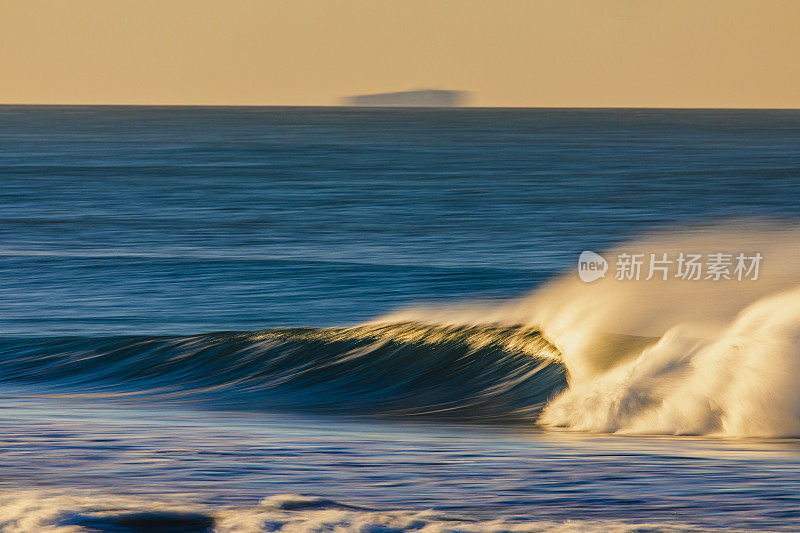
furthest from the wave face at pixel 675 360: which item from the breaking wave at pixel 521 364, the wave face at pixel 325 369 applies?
the wave face at pixel 325 369

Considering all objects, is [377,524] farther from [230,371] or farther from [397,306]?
[397,306]

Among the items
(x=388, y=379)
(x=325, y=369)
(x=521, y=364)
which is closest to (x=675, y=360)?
(x=521, y=364)

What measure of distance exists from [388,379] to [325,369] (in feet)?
3.49

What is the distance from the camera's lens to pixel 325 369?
14570 millimetres

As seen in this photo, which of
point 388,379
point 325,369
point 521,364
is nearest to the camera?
point 521,364

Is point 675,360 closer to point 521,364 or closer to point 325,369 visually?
point 521,364

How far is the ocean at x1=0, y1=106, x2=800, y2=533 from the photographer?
6.60m

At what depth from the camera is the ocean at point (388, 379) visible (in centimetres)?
660

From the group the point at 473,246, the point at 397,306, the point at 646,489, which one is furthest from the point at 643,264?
the point at 646,489

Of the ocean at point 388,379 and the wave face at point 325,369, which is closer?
the ocean at point 388,379

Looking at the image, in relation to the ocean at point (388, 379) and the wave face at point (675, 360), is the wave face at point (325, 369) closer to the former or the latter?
the ocean at point (388, 379)

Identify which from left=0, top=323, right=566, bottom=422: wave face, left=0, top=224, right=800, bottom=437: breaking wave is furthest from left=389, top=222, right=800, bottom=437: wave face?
left=0, top=323, right=566, bottom=422: wave face

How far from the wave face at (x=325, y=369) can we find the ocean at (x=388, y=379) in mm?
51

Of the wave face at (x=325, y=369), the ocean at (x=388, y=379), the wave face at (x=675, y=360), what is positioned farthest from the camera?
the wave face at (x=325, y=369)
